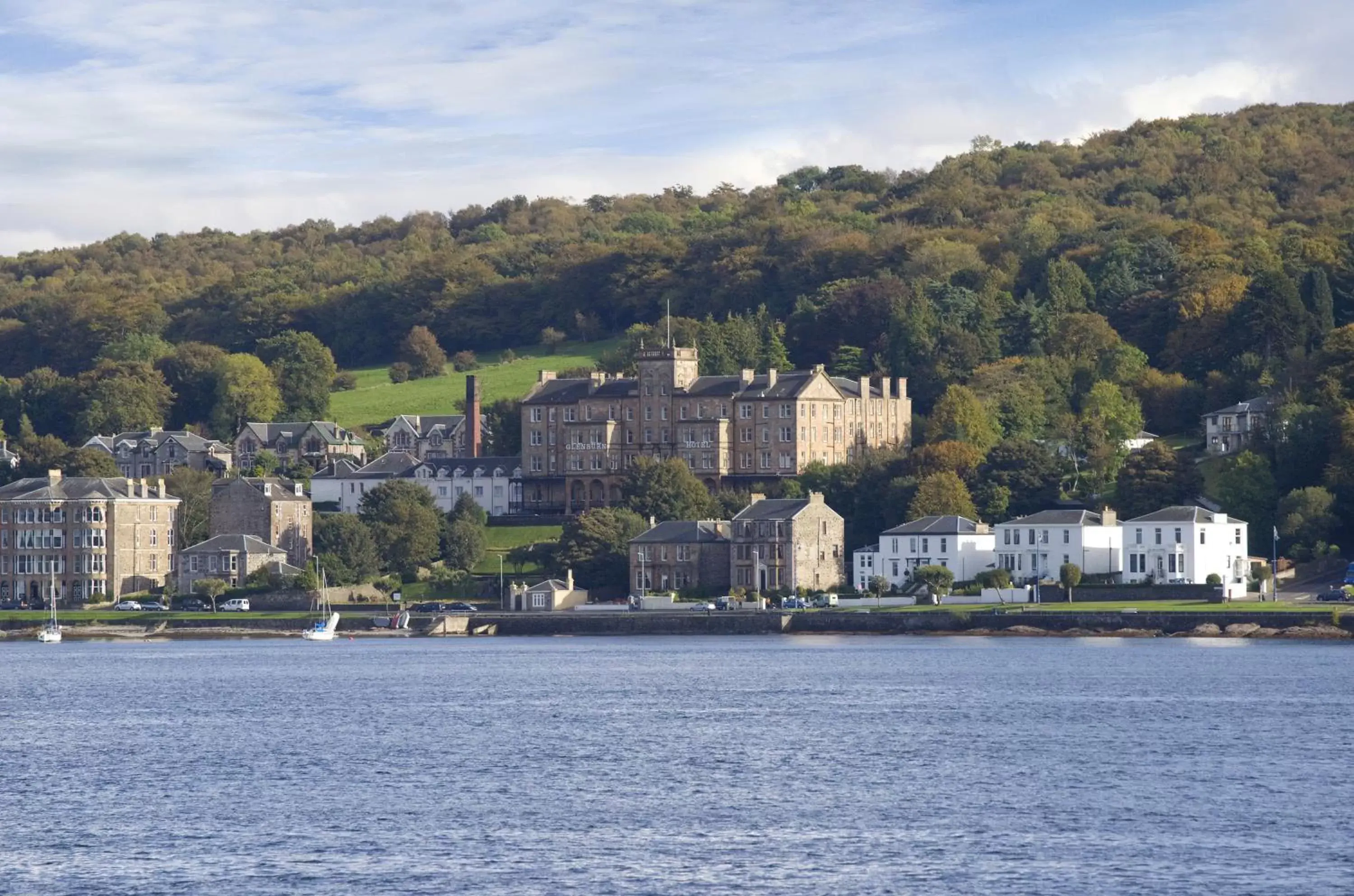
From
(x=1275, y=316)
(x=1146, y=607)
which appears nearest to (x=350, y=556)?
(x=1146, y=607)

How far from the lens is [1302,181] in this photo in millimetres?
191500

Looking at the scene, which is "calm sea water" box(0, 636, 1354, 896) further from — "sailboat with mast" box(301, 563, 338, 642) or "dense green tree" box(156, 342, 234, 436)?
"dense green tree" box(156, 342, 234, 436)

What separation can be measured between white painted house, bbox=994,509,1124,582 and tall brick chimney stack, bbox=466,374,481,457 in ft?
169

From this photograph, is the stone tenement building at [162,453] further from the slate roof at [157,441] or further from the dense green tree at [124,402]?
the dense green tree at [124,402]

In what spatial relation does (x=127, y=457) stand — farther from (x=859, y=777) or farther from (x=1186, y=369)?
(x=859, y=777)

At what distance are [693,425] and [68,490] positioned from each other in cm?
3677

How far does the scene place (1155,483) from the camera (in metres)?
119

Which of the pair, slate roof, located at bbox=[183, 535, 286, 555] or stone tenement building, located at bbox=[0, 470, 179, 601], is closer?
slate roof, located at bbox=[183, 535, 286, 555]

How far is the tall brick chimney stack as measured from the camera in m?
157

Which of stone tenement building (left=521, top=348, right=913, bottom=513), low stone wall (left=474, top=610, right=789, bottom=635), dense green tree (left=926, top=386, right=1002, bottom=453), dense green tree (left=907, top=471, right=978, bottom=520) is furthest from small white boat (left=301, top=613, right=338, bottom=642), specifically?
dense green tree (left=926, top=386, right=1002, bottom=453)

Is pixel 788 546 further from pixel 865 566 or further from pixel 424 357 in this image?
pixel 424 357

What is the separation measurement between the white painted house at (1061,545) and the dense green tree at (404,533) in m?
32.9

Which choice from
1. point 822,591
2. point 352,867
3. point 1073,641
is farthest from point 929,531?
point 352,867

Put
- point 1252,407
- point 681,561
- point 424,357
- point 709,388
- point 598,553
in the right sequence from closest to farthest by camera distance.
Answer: point 681,561
point 598,553
point 1252,407
point 709,388
point 424,357
